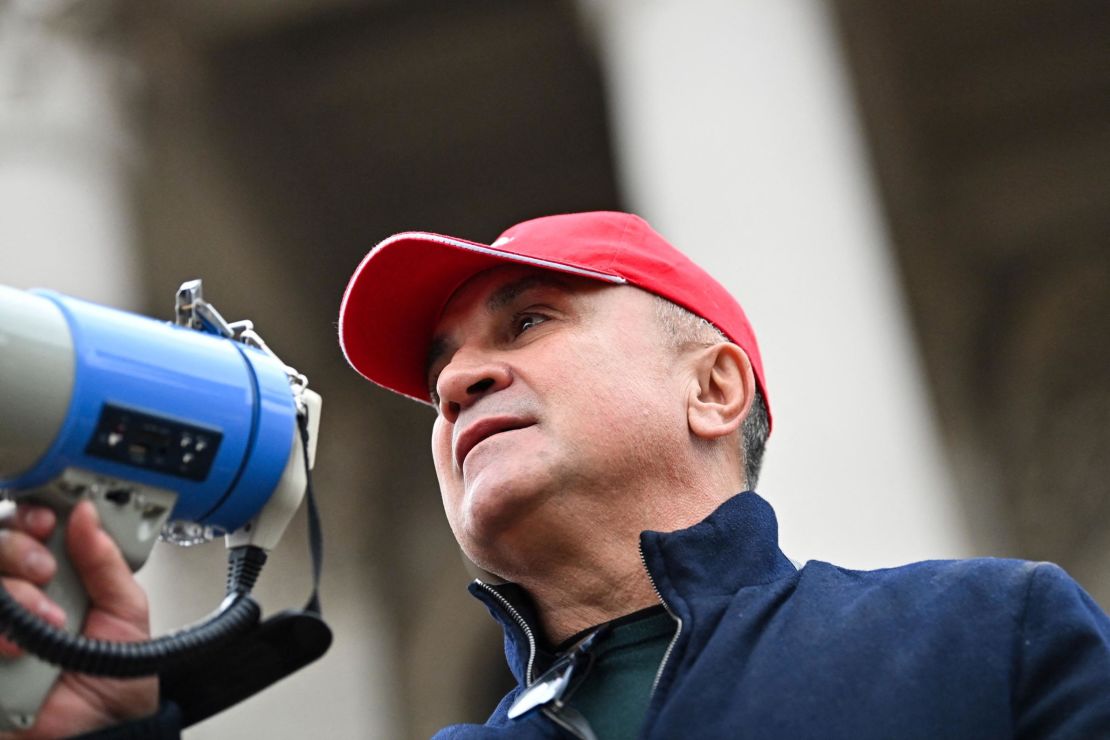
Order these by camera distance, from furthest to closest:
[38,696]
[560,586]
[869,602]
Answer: [560,586] → [869,602] → [38,696]

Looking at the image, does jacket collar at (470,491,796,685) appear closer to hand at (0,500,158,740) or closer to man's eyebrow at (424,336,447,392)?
man's eyebrow at (424,336,447,392)

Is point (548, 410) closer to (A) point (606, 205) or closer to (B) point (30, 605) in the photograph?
(B) point (30, 605)

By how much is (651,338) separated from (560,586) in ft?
1.22

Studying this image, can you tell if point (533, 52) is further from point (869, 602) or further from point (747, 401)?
point (869, 602)

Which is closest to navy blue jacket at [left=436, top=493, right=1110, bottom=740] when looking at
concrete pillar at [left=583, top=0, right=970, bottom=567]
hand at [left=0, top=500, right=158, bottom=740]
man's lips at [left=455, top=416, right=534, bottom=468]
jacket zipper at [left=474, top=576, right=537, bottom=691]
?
jacket zipper at [left=474, top=576, right=537, bottom=691]

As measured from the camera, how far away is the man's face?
1.70 meters

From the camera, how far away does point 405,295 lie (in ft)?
6.49

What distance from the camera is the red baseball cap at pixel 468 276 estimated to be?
1912 millimetres

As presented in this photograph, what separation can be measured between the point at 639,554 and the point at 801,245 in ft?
8.64

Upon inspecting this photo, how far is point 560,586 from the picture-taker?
5.71 ft

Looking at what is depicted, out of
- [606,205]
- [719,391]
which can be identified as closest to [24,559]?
Result: [719,391]

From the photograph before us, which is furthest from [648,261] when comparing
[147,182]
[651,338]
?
[147,182]

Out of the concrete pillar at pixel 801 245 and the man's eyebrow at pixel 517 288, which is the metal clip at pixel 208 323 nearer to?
the man's eyebrow at pixel 517 288

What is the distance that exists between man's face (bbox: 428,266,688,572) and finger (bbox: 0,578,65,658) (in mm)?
588
